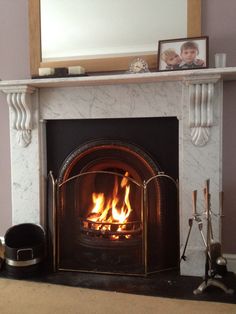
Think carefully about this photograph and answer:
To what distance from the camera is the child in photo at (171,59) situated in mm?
2268

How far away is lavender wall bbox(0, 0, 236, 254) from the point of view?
89.9 inches

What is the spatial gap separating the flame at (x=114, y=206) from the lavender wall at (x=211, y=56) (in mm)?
645

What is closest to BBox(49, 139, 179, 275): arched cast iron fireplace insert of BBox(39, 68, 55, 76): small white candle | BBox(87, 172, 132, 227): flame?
BBox(87, 172, 132, 227): flame

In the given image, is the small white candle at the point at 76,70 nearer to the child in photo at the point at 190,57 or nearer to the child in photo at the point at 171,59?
the child in photo at the point at 171,59

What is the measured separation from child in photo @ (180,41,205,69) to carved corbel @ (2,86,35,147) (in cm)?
99

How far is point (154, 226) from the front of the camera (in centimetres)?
243

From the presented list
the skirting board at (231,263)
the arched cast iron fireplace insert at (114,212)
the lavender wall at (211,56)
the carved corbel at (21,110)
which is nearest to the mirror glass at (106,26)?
the lavender wall at (211,56)

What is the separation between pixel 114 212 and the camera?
2.62 meters

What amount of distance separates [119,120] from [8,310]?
1.30 meters

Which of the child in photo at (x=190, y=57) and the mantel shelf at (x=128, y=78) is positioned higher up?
the child in photo at (x=190, y=57)

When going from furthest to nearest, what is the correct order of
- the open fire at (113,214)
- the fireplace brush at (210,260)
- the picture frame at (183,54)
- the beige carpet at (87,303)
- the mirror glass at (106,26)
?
the open fire at (113,214) → the mirror glass at (106,26) → the picture frame at (183,54) → the fireplace brush at (210,260) → the beige carpet at (87,303)

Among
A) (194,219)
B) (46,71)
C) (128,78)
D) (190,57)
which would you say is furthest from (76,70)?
(194,219)

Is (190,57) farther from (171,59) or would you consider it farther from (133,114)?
(133,114)

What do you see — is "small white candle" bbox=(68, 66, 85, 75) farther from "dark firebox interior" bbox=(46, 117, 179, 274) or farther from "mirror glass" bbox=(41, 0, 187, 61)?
"dark firebox interior" bbox=(46, 117, 179, 274)
